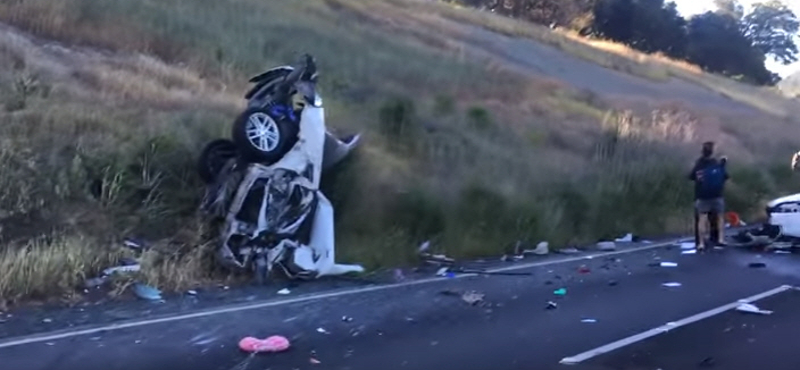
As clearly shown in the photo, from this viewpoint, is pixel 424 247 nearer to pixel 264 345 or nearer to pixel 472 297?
pixel 472 297

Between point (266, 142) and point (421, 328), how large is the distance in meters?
3.70

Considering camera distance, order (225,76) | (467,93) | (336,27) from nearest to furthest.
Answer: (225,76) < (467,93) < (336,27)

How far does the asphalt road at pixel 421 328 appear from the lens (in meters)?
8.55

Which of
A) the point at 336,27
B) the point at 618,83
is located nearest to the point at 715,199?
the point at 336,27

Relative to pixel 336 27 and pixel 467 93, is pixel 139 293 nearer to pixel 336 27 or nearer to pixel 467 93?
pixel 467 93

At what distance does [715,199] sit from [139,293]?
9.95 metres

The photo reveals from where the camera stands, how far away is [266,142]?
1300cm

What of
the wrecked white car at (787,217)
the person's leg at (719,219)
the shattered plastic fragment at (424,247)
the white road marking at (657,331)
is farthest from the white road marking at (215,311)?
the wrecked white car at (787,217)

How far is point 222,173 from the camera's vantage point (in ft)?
44.5

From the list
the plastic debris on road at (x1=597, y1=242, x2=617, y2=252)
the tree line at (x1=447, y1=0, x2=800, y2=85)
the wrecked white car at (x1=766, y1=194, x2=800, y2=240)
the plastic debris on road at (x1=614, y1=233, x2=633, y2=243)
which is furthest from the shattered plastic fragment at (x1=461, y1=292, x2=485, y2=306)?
the tree line at (x1=447, y1=0, x2=800, y2=85)

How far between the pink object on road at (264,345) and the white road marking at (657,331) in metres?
2.06

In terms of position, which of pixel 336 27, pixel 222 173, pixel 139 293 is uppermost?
pixel 336 27

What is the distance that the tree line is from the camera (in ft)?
234

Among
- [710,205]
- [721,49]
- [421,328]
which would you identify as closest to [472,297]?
[421,328]
